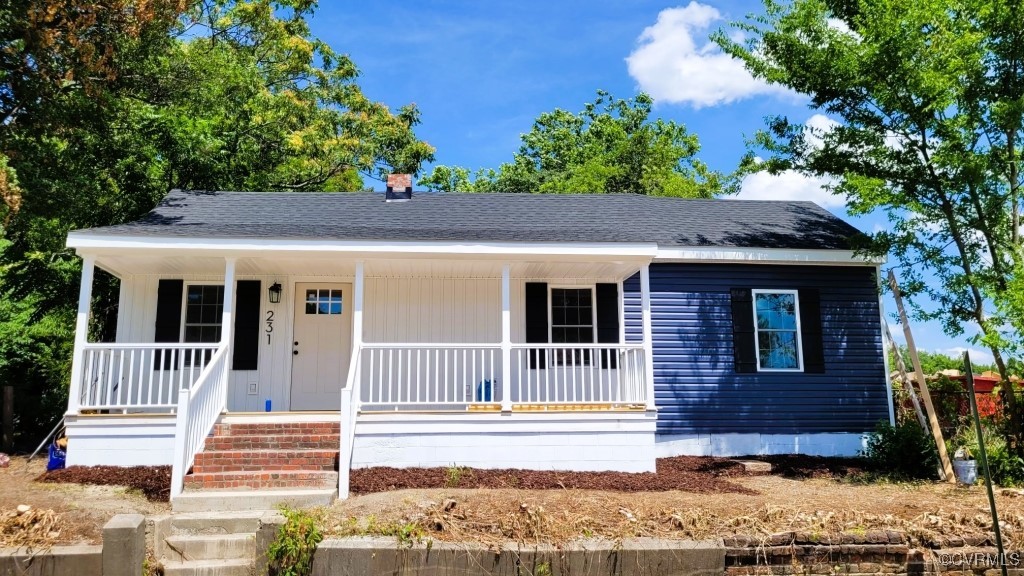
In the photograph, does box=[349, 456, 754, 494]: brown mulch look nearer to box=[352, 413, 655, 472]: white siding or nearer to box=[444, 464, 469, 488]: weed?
box=[444, 464, 469, 488]: weed

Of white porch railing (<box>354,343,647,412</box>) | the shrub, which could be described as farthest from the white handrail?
the shrub

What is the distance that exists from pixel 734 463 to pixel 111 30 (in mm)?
10868

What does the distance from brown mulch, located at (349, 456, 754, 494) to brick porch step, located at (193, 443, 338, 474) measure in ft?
1.28

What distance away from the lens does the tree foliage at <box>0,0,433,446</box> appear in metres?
9.12

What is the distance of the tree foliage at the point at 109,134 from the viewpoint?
29.9 ft

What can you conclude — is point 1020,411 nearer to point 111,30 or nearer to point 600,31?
point 600,31

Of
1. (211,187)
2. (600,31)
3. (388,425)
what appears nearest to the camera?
(388,425)

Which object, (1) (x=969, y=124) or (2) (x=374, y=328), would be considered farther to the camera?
(2) (x=374, y=328)

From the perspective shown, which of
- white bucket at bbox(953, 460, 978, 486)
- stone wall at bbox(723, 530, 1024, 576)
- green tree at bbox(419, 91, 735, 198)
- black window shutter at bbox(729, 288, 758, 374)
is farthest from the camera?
green tree at bbox(419, 91, 735, 198)

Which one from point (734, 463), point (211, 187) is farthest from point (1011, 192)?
point (211, 187)

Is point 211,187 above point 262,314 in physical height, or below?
above

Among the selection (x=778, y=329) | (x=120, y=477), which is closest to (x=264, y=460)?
(x=120, y=477)

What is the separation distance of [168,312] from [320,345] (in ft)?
6.88

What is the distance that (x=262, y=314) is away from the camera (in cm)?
954
